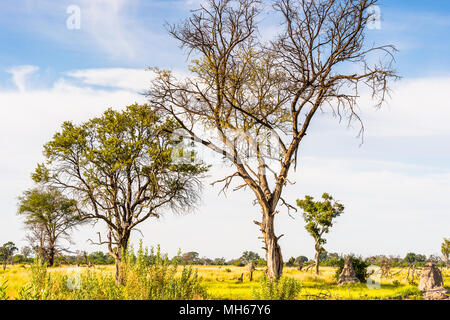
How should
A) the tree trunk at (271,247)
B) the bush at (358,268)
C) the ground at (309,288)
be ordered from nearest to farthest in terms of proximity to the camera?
1. the ground at (309,288)
2. the tree trunk at (271,247)
3. the bush at (358,268)

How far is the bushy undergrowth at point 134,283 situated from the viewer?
7801mm

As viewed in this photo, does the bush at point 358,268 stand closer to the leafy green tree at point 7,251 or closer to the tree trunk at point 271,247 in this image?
the tree trunk at point 271,247

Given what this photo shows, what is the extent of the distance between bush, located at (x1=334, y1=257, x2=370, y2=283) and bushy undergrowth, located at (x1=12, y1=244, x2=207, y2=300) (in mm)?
18093

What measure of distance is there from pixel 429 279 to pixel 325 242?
49.3 ft

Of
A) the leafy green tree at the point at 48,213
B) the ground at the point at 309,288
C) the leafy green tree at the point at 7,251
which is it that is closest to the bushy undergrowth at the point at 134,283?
the ground at the point at 309,288

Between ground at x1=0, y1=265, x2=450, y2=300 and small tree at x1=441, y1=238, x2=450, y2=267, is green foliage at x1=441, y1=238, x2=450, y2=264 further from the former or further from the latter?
ground at x1=0, y1=265, x2=450, y2=300

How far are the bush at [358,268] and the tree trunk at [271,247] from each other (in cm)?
1173

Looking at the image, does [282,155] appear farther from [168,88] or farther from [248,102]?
[168,88]

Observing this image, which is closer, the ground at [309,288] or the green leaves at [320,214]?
the ground at [309,288]

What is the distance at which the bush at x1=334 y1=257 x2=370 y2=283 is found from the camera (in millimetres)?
24688

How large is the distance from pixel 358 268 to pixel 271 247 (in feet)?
43.8

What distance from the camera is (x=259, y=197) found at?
47.6ft

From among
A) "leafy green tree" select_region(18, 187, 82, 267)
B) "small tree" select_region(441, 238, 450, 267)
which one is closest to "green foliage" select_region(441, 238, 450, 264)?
"small tree" select_region(441, 238, 450, 267)
